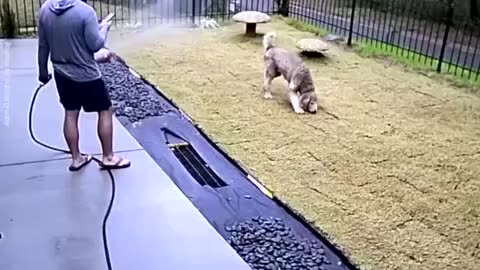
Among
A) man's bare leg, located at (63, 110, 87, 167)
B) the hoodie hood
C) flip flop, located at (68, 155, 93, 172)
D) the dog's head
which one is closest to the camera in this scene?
the hoodie hood

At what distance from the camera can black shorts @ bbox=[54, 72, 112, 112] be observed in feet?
11.3

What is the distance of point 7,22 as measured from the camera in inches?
270

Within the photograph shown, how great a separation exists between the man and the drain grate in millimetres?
566

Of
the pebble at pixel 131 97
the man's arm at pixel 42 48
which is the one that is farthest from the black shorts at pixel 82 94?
the pebble at pixel 131 97

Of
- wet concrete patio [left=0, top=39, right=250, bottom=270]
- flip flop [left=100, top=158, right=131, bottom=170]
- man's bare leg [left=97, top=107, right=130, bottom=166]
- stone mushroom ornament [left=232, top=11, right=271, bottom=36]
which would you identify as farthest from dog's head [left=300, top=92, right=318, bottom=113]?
stone mushroom ornament [left=232, top=11, right=271, bottom=36]

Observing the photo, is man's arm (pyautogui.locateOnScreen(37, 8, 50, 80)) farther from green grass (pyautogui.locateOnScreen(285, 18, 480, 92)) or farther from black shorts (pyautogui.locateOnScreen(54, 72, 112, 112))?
green grass (pyautogui.locateOnScreen(285, 18, 480, 92))

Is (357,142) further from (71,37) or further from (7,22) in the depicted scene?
(7,22)

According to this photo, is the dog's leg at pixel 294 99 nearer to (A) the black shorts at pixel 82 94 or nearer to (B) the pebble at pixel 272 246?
(B) the pebble at pixel 272 246

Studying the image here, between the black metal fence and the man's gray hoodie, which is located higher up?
the man's gray hoodie

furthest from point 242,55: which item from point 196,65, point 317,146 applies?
point 317,146

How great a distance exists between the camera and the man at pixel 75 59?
325cm

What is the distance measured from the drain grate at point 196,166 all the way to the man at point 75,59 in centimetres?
57

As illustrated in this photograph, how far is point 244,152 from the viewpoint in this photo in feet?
13.9

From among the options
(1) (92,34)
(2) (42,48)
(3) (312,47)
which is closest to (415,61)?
(3) (312,47)
